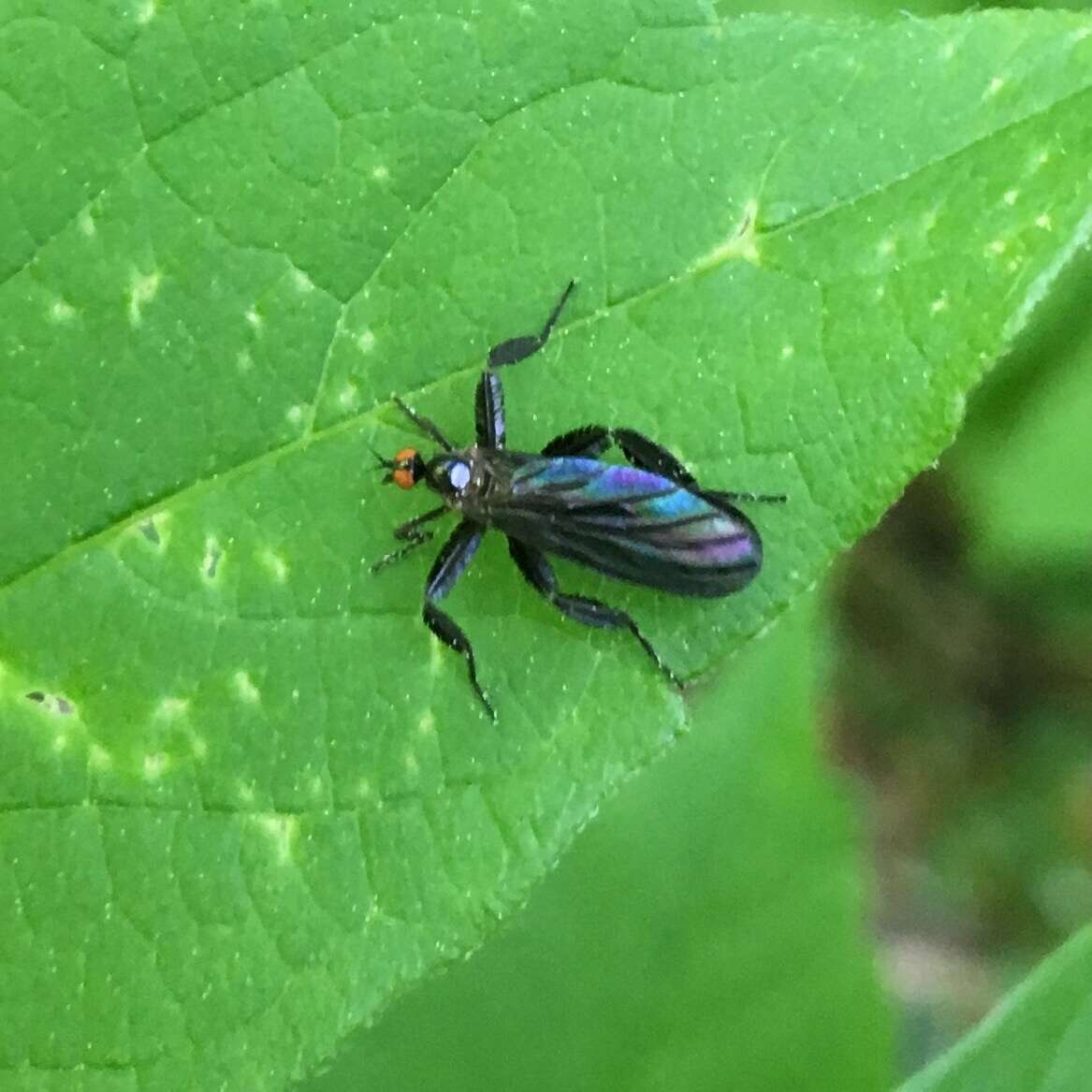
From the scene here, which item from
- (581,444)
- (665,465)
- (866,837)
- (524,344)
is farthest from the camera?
(866,837)

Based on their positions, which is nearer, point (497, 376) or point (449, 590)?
point (497, 376)

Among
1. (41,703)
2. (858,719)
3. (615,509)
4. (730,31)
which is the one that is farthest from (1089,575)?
(41,703)

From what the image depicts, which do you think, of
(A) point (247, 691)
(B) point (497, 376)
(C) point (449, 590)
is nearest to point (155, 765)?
(A) point (247, 691)

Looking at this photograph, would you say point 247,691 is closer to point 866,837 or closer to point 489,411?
point 489,411

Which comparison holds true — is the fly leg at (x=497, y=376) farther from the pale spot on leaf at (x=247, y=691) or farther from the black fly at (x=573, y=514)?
the pale spot on leaf at (x=247, y=691)

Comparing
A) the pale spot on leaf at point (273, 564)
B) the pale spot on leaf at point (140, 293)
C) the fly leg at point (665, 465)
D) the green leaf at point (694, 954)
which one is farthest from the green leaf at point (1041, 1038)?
the pale spot on leaf at point (140, 293)

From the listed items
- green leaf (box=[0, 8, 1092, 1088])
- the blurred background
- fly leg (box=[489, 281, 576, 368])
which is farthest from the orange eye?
the blurred background

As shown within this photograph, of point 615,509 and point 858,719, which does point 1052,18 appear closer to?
point 615,509
